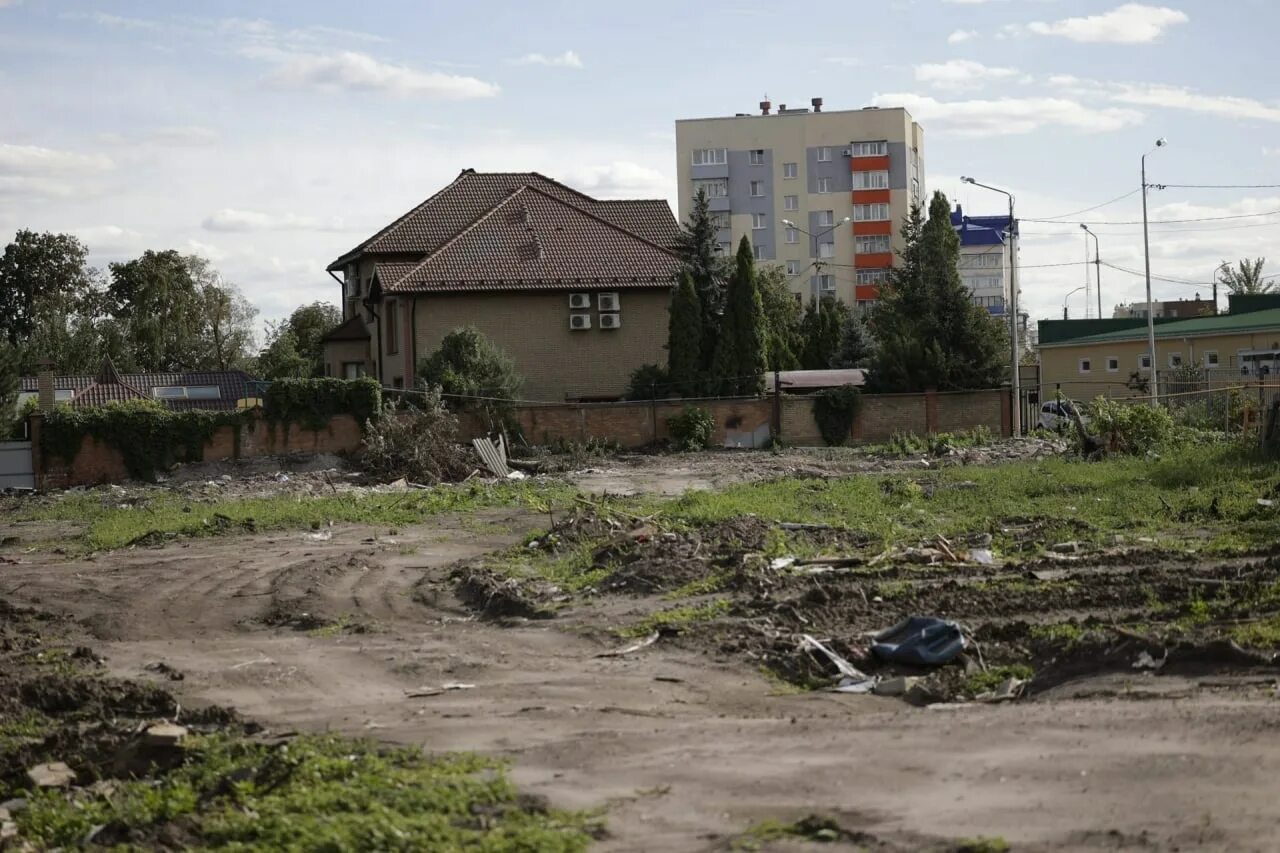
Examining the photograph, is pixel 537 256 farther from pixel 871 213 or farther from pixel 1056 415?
pixel 871 213

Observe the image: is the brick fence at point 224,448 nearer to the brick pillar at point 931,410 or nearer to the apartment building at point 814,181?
the brick pillar at point 931,410

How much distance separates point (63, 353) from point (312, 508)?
51114 mm

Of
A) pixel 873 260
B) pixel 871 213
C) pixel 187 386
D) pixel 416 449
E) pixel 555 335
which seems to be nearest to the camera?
pixel 416 449

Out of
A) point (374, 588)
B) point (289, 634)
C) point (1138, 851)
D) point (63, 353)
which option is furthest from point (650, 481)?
point (63, 353)

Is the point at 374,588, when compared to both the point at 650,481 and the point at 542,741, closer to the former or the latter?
the point at 542,741

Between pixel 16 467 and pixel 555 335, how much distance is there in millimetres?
17691

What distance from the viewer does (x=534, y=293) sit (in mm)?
45969

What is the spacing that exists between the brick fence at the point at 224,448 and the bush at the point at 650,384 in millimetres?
10652

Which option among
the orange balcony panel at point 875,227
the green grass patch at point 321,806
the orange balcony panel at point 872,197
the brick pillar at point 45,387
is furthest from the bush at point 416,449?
the orange balcony panel at point 875,227

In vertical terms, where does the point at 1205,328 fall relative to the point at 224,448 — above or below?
above

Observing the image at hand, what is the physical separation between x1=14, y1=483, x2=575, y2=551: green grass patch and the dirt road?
25.4 ft

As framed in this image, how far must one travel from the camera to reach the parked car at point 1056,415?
130ft

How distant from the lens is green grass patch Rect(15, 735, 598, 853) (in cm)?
675

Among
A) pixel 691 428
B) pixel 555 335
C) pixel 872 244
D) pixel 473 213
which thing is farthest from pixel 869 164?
pixel 691 428
